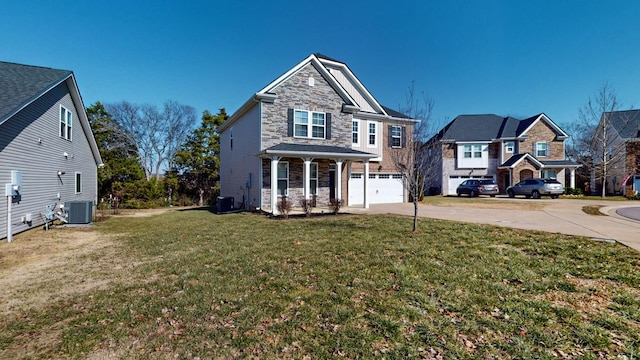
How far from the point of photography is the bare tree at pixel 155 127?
33.7m

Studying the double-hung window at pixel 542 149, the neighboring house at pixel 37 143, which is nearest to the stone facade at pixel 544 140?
the double-hung window at pixel 542 149

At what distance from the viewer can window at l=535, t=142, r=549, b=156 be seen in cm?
2944

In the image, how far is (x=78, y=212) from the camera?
12367 mm

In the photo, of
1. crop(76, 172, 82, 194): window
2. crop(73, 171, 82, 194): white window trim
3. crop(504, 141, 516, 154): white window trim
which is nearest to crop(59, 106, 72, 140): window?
crop(73, 171, 82, 194): white window trim

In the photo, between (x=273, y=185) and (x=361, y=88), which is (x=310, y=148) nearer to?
(x=273, y=185)

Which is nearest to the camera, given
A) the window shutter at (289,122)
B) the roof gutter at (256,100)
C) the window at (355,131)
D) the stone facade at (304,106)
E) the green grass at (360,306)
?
the green grass at (360,306)

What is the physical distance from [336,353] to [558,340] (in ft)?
8.38

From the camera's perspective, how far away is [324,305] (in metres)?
4.12

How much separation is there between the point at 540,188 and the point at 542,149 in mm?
9395

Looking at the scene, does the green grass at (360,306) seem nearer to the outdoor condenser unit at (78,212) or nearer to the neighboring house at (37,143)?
the neighboring house at (37,143)

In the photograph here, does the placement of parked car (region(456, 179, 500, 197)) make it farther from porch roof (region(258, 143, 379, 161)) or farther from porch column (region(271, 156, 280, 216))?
porch column (region(271, 156, 280, 216))

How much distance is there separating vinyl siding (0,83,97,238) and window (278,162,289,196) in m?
10.0

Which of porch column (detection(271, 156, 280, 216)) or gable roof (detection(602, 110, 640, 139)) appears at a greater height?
gable roof (detection(602, 110, 640, 139))

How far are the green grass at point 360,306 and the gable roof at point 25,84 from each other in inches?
281
